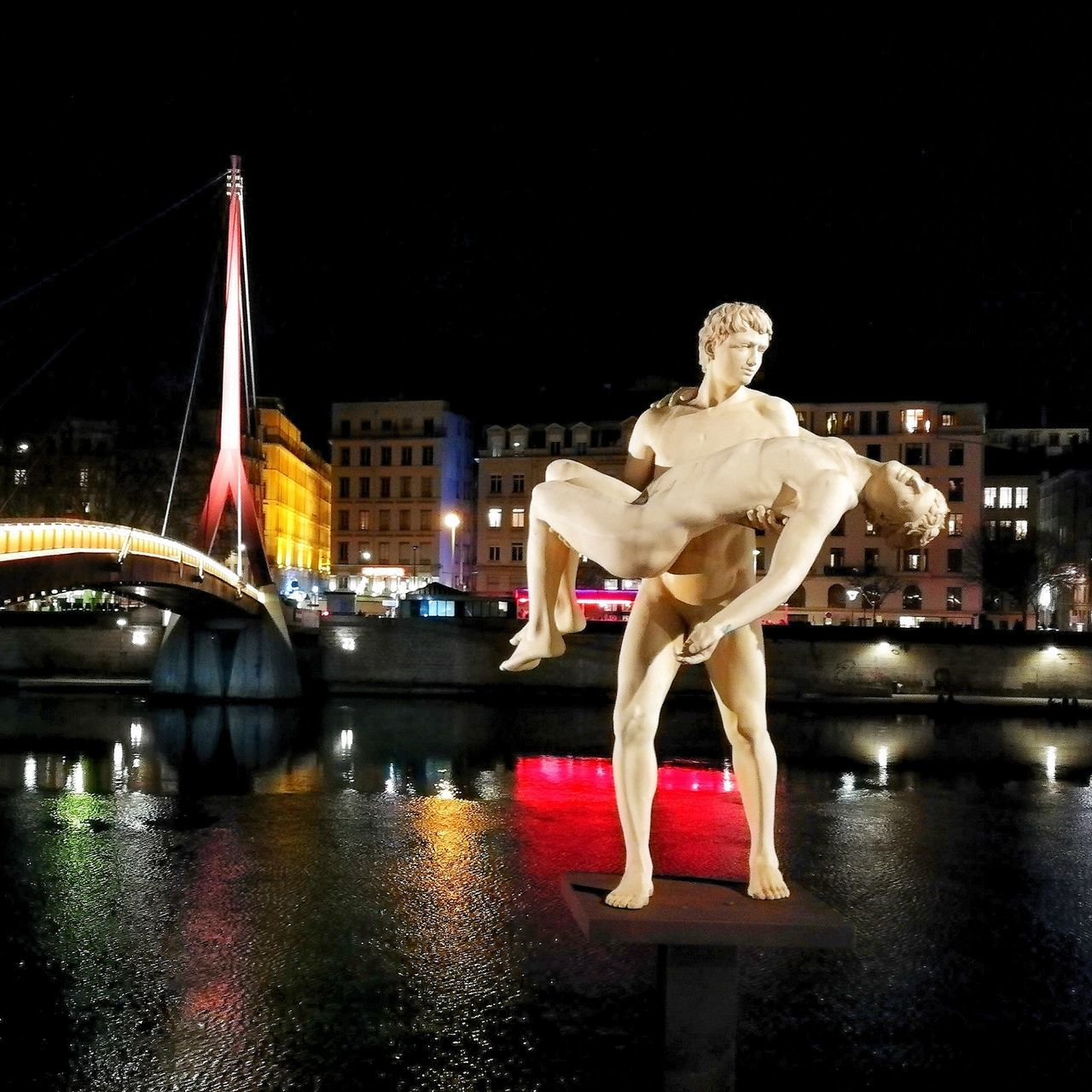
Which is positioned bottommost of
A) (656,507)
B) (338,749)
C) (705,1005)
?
(338,749)

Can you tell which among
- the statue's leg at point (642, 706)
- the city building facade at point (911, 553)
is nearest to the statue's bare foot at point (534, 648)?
the statue's leg at point (642, 706)

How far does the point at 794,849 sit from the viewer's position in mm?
19984

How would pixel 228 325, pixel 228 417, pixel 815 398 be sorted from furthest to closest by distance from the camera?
pixel 815 398 < pixel 228 325 < pixel 228 417

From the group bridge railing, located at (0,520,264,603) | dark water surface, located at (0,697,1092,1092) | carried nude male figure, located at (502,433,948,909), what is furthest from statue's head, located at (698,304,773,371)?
bridge railing, located at (0,520,264,603)

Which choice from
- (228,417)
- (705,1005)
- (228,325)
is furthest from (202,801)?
(228,325)

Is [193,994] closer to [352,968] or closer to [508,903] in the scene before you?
[352,968]

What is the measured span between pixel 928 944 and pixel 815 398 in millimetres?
67065

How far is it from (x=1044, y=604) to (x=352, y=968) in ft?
227

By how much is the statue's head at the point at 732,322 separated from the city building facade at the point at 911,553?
67.9 meters

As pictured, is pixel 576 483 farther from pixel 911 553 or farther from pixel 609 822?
pixel 911 553

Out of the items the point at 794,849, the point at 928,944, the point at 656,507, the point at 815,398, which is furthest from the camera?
the point at 815,398

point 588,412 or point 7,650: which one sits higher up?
point 588,412

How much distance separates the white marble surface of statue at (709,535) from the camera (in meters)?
6.73

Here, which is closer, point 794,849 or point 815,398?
point 794,849
